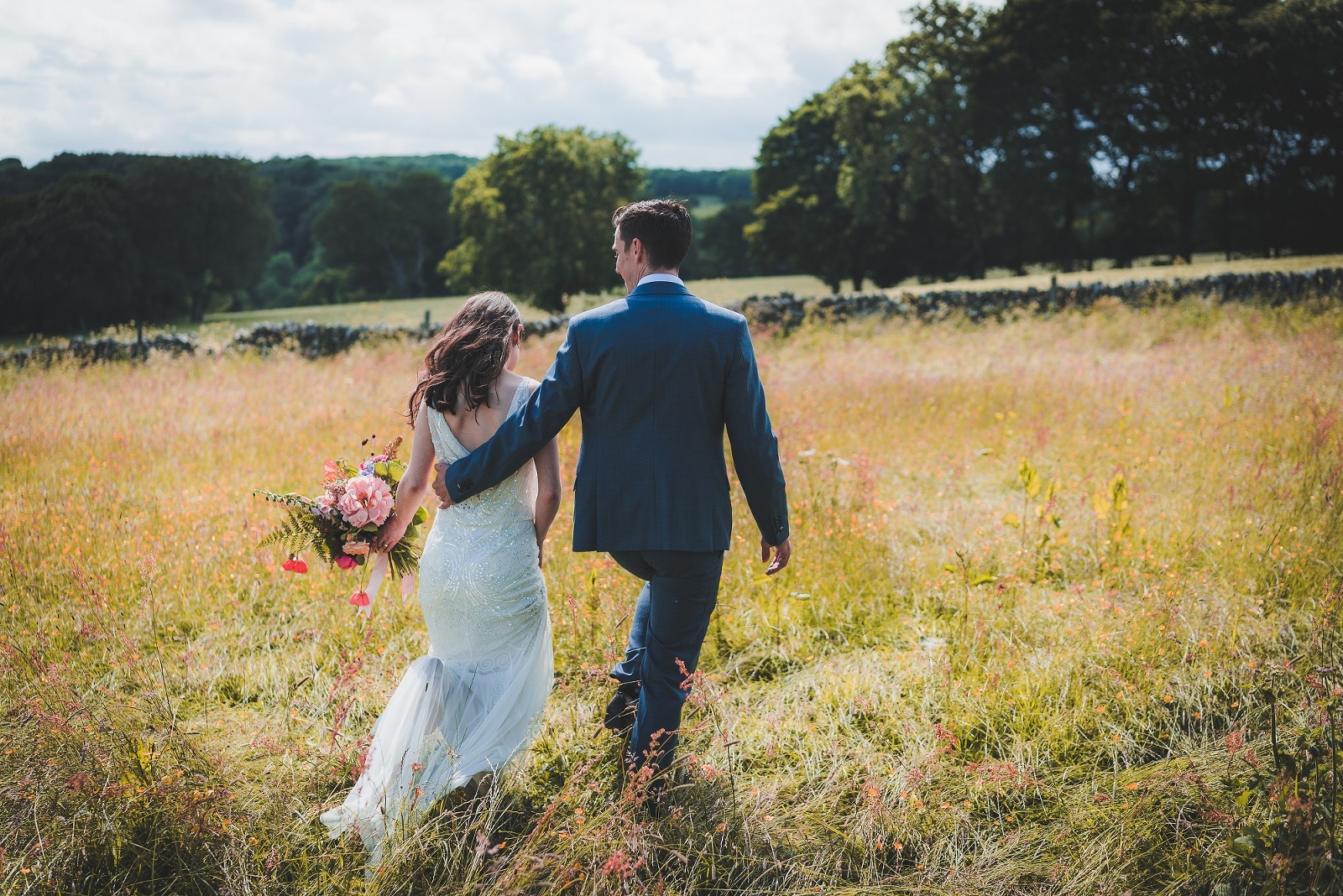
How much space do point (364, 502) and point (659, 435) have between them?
123 centimetres

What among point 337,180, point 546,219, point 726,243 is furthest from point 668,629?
point 337,180

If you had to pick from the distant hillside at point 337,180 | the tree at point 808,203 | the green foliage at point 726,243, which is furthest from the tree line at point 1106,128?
the green foliage at point 726,243

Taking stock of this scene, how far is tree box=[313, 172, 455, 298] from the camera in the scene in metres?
63.7

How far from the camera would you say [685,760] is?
312 centimetres

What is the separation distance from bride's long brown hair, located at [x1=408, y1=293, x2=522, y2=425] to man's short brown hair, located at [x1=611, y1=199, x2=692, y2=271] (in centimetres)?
54

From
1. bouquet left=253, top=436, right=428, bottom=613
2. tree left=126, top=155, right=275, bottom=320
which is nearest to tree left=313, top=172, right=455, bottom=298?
tree left=126, top=155, right=275, bottom=320

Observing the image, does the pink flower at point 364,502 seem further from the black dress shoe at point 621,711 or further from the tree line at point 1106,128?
the tree line at point 1106,128

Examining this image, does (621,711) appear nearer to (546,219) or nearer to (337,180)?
(546,219)

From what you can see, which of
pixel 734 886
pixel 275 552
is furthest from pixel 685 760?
pixel 275 552

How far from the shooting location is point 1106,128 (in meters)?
34.7

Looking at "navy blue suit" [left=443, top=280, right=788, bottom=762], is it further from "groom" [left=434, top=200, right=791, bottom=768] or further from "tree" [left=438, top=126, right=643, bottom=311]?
"tree" [left=438, top=126, right=643, bottom=311]

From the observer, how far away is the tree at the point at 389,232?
6369cm

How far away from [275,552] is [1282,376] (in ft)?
34.3

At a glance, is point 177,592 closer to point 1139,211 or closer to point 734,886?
point 734,886
